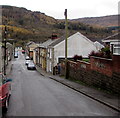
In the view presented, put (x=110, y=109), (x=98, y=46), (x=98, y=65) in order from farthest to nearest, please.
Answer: (x=98, y=46)
(x=98, y=65)
(x=110, y=109)

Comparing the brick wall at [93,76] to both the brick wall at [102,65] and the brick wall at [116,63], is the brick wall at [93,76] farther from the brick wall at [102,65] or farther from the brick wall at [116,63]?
the brick wall at [116,63]

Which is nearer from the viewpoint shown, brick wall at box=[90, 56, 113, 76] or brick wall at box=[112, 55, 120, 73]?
brick wall at box=[112, 55, 120, 73]

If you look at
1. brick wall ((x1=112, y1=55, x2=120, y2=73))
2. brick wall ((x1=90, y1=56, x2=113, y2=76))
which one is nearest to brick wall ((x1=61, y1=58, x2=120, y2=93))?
brick wall ((x1=90, y1=56, x2=113, y2=76))

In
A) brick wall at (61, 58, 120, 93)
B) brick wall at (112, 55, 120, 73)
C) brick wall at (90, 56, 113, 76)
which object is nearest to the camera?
brick wall at (112, 55, 120, 73)

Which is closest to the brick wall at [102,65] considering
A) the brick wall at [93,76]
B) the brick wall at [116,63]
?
the brick wall at [93,76]

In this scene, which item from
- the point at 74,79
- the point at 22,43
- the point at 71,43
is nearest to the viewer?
the point at 74,79

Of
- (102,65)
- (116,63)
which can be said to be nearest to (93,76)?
(102,65)

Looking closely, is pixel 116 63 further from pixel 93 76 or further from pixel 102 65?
pixel 93 76

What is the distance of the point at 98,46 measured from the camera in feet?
131

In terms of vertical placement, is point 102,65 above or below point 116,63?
below

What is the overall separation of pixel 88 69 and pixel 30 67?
3149 cm

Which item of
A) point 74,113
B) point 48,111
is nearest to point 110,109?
point 74,113

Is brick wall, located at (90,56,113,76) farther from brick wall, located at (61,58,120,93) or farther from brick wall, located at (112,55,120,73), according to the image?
brick wall, located at (112,55,120,73)

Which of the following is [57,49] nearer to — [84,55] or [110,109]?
[84,55]
